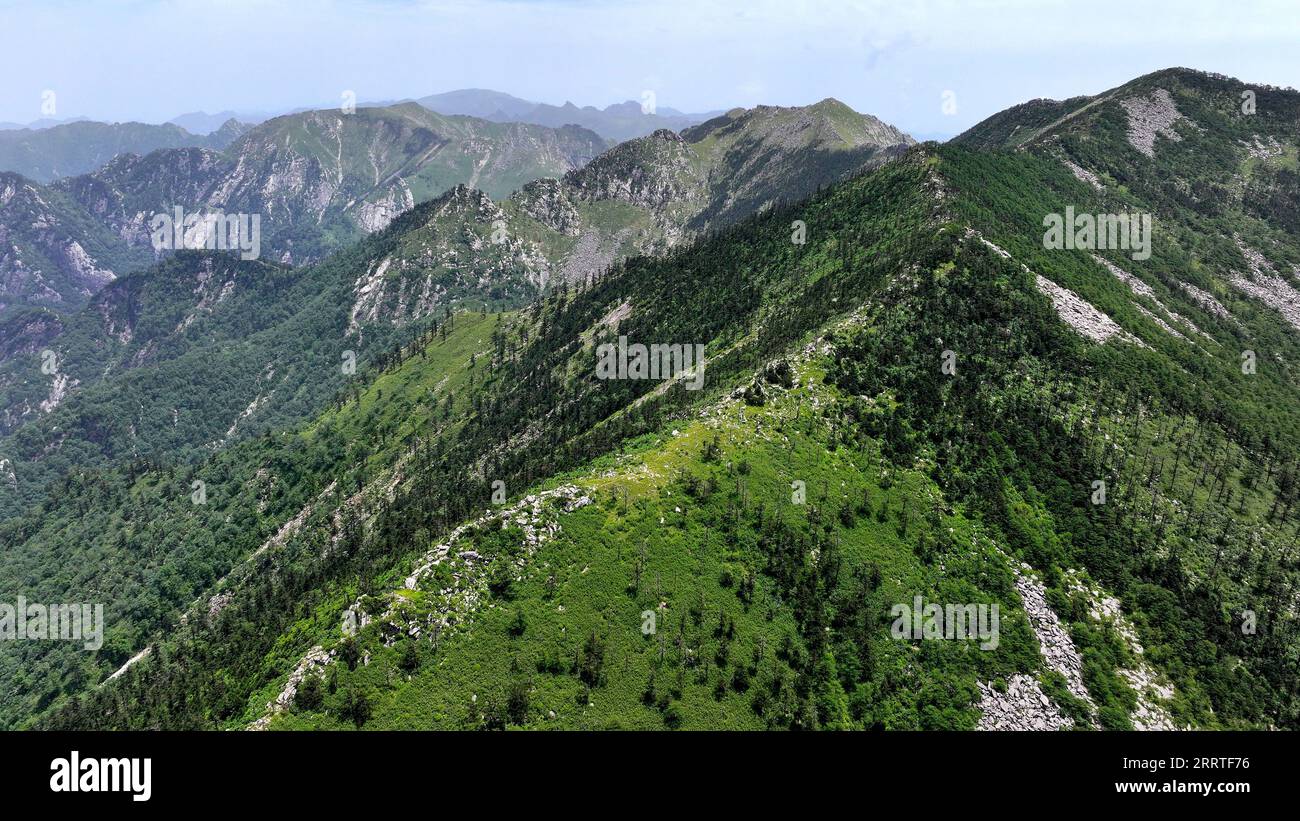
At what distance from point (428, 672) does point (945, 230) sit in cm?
14311

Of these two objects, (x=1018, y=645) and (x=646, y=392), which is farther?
(x=646, y=392)

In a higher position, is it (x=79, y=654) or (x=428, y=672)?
(x=428, y=672)
